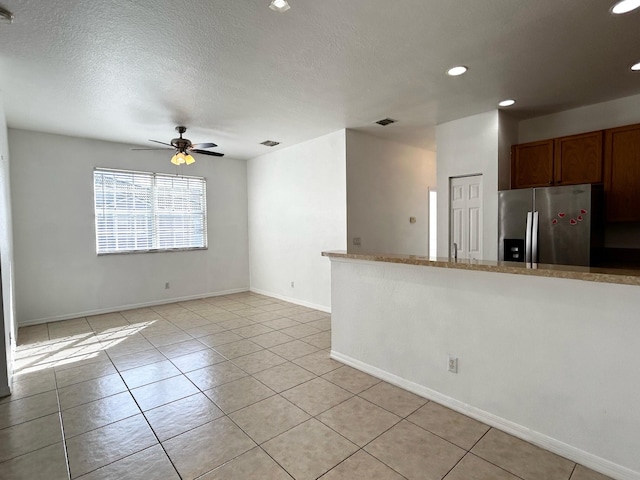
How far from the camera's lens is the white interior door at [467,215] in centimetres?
441

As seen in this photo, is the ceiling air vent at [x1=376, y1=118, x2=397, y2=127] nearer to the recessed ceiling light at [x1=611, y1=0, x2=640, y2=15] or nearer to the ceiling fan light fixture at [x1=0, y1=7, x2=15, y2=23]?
the recessed ceiling light at [x1=611, y1=0, x2=640, y2=15]

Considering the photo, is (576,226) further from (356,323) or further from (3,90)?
(3,90)

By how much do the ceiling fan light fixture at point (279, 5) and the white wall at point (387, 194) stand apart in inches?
118

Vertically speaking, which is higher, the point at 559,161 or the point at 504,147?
the point at 504,147

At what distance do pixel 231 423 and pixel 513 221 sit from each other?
12.0 ft

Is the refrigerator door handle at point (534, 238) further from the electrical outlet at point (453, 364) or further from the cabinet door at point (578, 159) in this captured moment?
the electrical outlet at point (453, 364)

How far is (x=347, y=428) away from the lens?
229cm

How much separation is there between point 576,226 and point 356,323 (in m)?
2.50

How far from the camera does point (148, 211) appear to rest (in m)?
5.95

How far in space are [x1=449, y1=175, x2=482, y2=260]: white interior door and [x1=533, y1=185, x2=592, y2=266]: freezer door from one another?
82cm

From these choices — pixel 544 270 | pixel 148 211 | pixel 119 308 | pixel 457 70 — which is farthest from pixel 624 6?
pixel 119 308

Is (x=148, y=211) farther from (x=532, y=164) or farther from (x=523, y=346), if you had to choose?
(x=532, y=164)

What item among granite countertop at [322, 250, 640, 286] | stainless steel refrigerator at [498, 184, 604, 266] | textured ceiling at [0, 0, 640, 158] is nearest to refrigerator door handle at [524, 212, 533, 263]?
stainless steel refrigerator at [498, 184, 604, 266]

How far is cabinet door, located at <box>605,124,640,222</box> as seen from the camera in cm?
337
